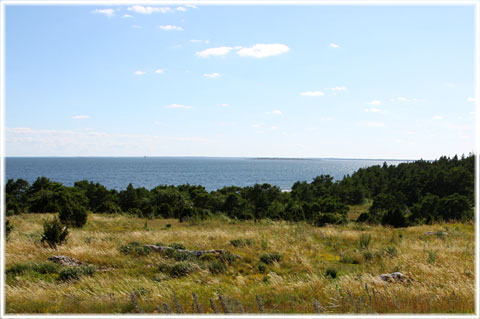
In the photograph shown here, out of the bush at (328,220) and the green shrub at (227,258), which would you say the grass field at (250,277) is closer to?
the green shrub at (227,258)

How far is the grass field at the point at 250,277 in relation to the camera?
648 cm

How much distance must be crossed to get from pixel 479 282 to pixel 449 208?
30128mm

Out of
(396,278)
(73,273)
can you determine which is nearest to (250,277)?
(396,278)

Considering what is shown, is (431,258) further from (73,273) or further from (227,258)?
(73,273)

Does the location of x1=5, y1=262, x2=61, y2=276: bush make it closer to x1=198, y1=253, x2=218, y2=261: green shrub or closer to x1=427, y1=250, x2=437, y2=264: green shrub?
x1=198, y1=253, x2=218, y2=261: green shrub

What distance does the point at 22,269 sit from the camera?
9.65 meters

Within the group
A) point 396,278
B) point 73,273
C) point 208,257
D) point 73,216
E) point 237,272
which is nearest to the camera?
point 396,278

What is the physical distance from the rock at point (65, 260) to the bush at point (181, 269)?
128 inches

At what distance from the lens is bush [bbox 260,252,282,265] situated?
10733mm

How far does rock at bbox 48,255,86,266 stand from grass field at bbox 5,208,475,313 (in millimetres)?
355

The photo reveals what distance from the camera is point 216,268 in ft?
32.1

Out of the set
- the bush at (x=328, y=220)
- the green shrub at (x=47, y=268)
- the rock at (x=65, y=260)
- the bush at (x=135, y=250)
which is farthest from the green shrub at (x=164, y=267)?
the bush at (x=328, y=220)

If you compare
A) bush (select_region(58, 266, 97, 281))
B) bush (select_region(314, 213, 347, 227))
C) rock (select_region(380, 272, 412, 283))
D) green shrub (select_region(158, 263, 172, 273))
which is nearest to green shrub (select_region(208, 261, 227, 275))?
green shrub (select_region(158, 263, 172, 273))

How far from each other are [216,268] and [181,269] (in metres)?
1.05
